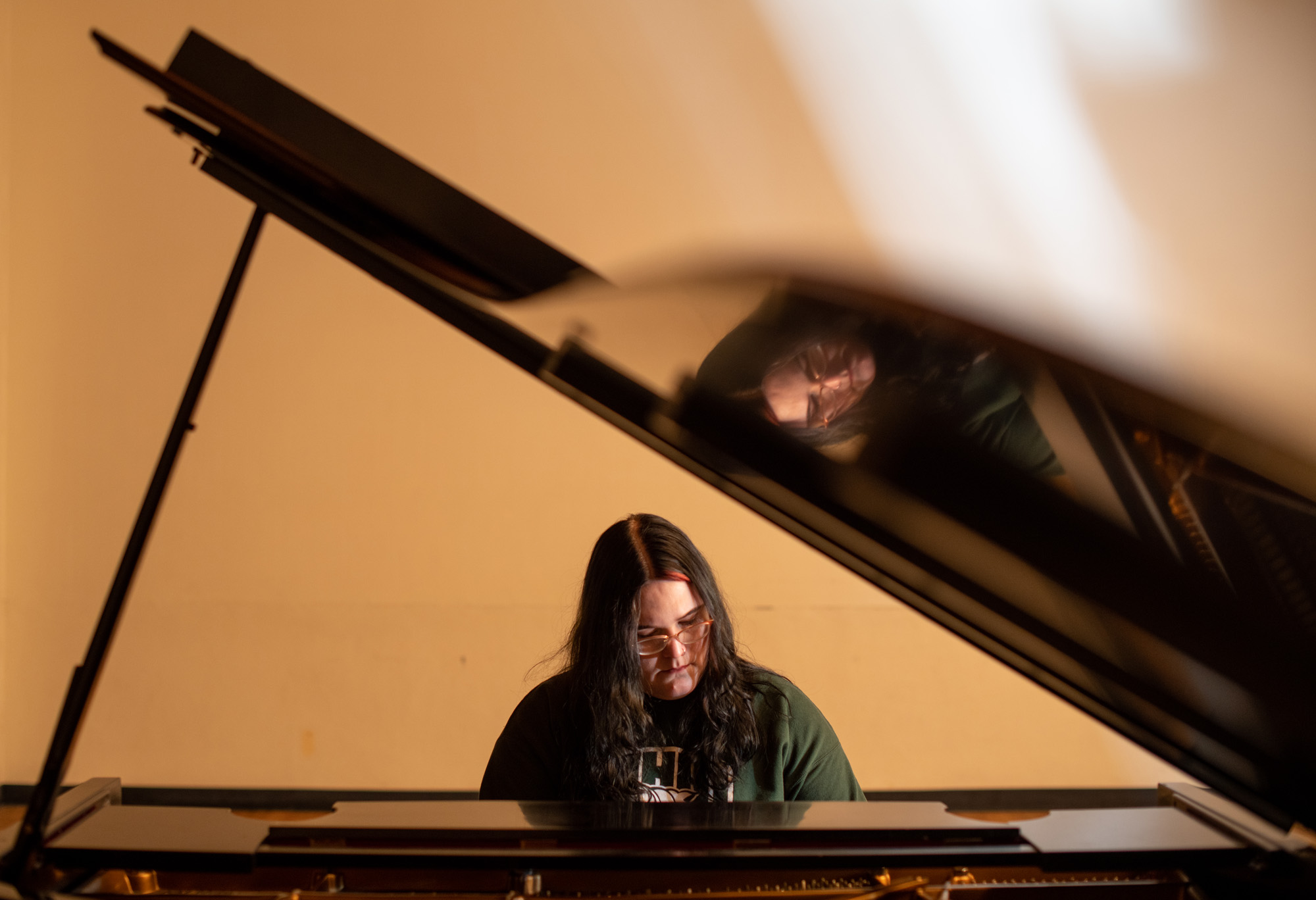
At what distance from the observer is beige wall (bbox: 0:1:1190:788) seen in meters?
2.94

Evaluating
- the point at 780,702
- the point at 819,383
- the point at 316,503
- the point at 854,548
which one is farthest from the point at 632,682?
the point at 316,503

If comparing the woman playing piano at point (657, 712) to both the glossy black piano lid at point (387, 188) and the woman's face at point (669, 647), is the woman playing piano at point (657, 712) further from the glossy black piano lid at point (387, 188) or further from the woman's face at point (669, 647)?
the glossy black piano lid at point (387, 188)

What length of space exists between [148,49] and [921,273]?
2675 mm

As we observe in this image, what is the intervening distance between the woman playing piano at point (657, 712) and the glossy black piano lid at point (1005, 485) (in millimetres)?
483

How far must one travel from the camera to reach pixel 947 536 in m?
0.88

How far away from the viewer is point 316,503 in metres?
2.95

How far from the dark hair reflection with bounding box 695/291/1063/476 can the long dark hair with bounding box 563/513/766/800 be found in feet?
1.98

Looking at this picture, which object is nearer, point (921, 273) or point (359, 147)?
point (359, 147)

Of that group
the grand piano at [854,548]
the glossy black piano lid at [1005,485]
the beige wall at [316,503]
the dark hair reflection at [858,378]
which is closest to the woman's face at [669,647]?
the grand piano at [854,548]

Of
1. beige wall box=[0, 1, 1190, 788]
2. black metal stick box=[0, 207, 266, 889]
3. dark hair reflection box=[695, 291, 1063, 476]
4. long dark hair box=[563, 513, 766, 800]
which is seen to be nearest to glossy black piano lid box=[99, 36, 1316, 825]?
dark hair reflection box=[695, 291, 1063, 476]

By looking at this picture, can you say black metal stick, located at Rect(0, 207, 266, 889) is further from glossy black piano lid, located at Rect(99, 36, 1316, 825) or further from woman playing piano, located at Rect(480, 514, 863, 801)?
woman playing piano, located at Rect(480, 514, 863, 801)

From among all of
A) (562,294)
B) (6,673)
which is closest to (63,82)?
(6,673)

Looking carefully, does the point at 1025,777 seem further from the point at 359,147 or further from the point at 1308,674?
the point at 359,147

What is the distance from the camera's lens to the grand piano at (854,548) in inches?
31.7
